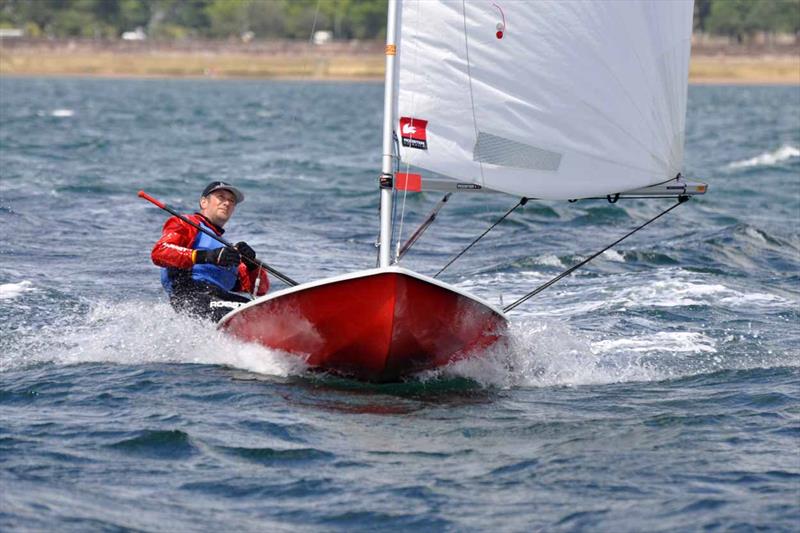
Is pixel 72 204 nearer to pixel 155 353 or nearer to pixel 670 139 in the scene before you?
pixel 155 353

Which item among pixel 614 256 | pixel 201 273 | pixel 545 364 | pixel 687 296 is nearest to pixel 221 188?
pixel 201 273

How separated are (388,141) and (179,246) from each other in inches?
83.7

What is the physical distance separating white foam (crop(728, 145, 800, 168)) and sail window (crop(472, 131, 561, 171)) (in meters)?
23.4

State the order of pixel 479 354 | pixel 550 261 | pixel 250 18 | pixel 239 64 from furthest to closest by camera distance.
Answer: pixel 250 18 → pixel 239 64 → pixel 550 261 → pixel 479 354

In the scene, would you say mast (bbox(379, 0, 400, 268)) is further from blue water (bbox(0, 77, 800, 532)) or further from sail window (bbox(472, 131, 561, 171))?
blue water (bbox(0, 77, 800, 532))

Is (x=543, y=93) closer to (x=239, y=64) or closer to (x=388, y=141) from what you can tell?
(x=388, y=141)

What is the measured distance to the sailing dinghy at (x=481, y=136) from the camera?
8.95 m

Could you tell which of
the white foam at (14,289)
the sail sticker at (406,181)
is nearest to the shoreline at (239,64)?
the white foam at (14,289)

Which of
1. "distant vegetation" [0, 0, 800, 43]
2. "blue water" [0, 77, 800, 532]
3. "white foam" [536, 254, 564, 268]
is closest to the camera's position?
"blue water" [0, 77, 800, 532]

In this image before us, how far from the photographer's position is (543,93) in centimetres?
932

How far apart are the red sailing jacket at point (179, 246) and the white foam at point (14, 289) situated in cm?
313

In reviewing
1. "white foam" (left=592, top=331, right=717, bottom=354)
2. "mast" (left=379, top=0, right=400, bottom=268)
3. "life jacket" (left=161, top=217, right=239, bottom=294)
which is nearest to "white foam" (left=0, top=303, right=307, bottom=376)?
"life jacket" (left=161, top=217, right=239, bottom=294)

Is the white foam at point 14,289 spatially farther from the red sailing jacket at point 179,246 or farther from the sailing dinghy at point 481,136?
the sailing dinghy at point 481,136

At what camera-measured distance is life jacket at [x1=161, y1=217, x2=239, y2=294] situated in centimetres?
1023
